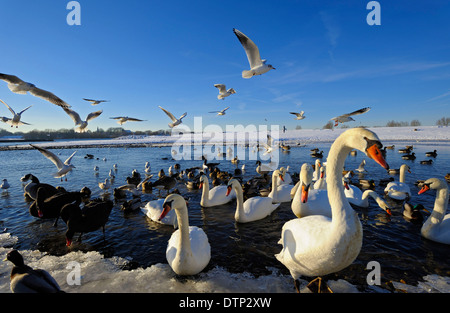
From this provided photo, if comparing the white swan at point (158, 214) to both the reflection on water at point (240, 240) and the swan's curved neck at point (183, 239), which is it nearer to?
the reflection on water at point (240, 240)

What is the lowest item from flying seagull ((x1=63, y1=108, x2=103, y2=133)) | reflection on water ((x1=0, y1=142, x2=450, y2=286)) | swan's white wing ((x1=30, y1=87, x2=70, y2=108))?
reflection on water ((x1=0, y1=142, x2=450, y2=286))

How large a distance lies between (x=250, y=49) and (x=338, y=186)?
28.6ft

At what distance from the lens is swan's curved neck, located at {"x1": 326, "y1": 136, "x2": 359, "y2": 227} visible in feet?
9.43

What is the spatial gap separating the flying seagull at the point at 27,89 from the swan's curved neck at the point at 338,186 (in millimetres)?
10801

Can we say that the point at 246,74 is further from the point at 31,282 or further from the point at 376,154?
the point at 31,282

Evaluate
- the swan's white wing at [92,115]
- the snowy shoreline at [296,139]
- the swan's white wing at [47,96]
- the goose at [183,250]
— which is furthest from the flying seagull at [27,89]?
the snowy shoreline at [296,139]

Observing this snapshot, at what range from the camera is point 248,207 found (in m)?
7.48

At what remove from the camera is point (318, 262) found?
3.21 m

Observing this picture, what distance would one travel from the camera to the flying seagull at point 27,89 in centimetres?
764

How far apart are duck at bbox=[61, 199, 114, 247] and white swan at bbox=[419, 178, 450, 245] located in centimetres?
970

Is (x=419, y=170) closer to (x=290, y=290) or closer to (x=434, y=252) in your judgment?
(x=434, y=252)

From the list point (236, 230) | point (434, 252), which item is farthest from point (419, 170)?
point (236, 230)

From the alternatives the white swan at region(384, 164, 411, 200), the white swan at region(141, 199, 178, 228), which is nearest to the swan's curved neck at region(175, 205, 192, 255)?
the white swan at region(141, 199, 178, 228)

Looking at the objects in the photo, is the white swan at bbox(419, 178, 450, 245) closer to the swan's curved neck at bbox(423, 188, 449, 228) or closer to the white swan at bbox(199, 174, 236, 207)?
the swan's curved neck at bbox(423, 188, 449, 228)
